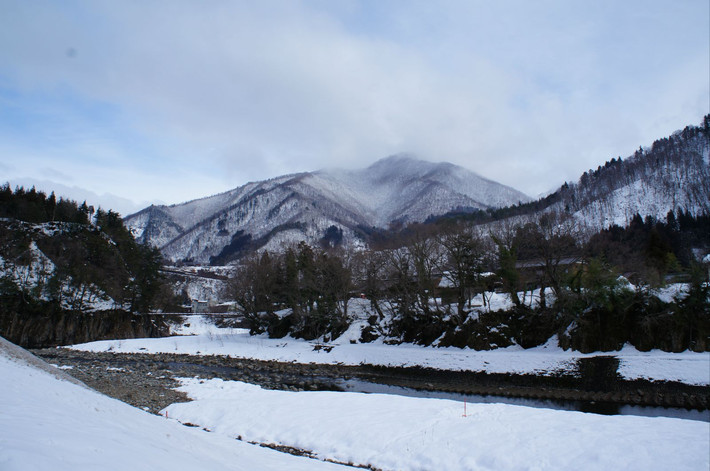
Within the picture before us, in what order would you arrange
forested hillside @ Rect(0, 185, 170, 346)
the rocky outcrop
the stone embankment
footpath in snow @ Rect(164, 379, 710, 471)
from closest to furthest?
1. footpath in snow @ Rect(164, 379, 710, 471)
2. the stone embankment
3. the rocky outcrop
4. forested hillside @ Rect(0, 185, 170, 346)

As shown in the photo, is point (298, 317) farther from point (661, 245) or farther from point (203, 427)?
point (661, 245)

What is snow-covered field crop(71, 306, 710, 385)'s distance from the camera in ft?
71.1

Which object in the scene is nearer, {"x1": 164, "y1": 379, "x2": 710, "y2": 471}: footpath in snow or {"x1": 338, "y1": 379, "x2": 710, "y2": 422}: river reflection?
{"x1": 164, "y1": 379, "x2": 710, "y2": 471}: footpath in snow

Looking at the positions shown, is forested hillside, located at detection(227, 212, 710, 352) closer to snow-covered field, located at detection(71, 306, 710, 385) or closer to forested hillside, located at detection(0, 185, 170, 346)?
snow-covered field, located at detection(71, 306, 710, 385)

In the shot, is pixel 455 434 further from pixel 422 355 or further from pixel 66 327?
pixel 66 327

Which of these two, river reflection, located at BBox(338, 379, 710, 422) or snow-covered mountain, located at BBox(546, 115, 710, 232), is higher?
snow-covered mountain, located at BBox(546, 115, 710, 232)

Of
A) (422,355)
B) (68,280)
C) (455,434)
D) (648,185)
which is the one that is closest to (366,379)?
(422,355)

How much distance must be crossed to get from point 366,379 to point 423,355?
247 inches

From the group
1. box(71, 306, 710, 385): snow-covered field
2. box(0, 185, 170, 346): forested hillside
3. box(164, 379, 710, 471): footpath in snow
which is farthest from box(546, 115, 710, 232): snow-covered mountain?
box(0, 185, 170, 346): forested hillside

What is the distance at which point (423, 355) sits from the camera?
102ft

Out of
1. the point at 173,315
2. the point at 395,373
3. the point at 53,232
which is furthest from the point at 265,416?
the point at 53,232

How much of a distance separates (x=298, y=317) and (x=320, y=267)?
22.6ft

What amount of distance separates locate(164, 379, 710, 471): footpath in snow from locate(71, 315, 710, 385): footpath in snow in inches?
390

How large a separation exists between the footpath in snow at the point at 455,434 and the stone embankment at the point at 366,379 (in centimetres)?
512
